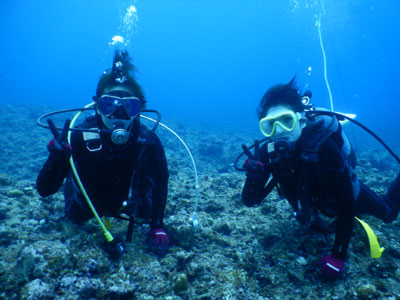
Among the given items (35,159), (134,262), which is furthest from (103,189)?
(35,159)

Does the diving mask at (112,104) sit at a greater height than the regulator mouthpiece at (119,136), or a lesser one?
greater

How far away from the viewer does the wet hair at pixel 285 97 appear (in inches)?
116

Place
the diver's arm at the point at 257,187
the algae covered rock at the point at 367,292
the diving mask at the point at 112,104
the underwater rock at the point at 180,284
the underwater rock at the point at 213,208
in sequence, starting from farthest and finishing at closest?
the underwater rock at the point at 213,208 → the diver's arm at the point at 257,187 → the diving mask at the point at 112,104 → the underwater rock at the point at 180,284 → the algae covered rock at the point at 367,292

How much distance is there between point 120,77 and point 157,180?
5.46 ft

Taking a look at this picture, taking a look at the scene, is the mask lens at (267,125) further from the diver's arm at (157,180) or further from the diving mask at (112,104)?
the diving mask at (112,104)

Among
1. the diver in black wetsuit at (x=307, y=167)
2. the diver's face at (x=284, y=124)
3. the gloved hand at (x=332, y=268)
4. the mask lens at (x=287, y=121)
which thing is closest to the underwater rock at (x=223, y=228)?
the diver in black wetsuit at (x=307, y=167)

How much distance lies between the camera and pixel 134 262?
2811 mm

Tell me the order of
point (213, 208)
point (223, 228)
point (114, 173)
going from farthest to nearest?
1. point (213, 208)
2. point (223, 228)
3. point (114, 173)

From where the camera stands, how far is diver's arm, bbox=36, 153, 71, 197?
2.64 meters

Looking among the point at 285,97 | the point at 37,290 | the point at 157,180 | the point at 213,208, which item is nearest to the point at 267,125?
the point at 285,97

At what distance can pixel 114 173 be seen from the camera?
315cm

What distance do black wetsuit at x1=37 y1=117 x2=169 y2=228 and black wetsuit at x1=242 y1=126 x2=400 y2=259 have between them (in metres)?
1.41

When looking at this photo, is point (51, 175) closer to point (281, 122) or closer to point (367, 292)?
point (281, 122)

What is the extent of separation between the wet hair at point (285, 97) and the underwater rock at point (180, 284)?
245 centimetres
